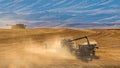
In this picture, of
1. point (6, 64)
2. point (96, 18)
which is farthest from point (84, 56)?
point (96, 18)

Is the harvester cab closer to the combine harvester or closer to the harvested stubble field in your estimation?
the combine harvester

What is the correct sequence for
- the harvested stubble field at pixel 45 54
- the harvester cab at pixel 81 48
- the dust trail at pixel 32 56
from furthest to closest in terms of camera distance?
the harvester cab at pixel 81 48 < the harvested stubble field at pixel 45 54 < the dust trail at pixel 32 56

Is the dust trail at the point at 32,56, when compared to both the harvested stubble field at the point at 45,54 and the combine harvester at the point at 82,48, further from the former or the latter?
the combine harvester at the point at 82,48

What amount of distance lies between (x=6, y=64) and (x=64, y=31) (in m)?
27.3

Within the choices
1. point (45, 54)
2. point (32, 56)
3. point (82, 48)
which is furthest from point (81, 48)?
point (32, 56)

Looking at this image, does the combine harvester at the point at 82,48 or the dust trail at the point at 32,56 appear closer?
the dust trail at the point at 32,56

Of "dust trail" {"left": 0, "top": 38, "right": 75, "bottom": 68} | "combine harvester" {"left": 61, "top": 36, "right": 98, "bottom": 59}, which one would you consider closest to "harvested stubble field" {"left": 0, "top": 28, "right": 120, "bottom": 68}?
"dust trail" {"left": 0, "top": 38, "right": 75, "bottom": 68}

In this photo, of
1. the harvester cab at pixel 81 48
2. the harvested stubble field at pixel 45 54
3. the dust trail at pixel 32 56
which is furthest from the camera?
the harvester cab at pixel 81 48

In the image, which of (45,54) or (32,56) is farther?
(45,54)

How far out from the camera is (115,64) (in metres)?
31.6

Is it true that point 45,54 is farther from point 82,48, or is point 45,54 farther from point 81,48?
point 82,48

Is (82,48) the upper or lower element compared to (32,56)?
upper

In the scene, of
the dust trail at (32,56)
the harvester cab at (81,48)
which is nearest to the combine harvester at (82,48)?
the harvester cab at (81,48)

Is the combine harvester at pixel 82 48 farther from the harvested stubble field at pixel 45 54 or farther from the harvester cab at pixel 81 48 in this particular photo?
the harvested stubble field at pixel 45 54
